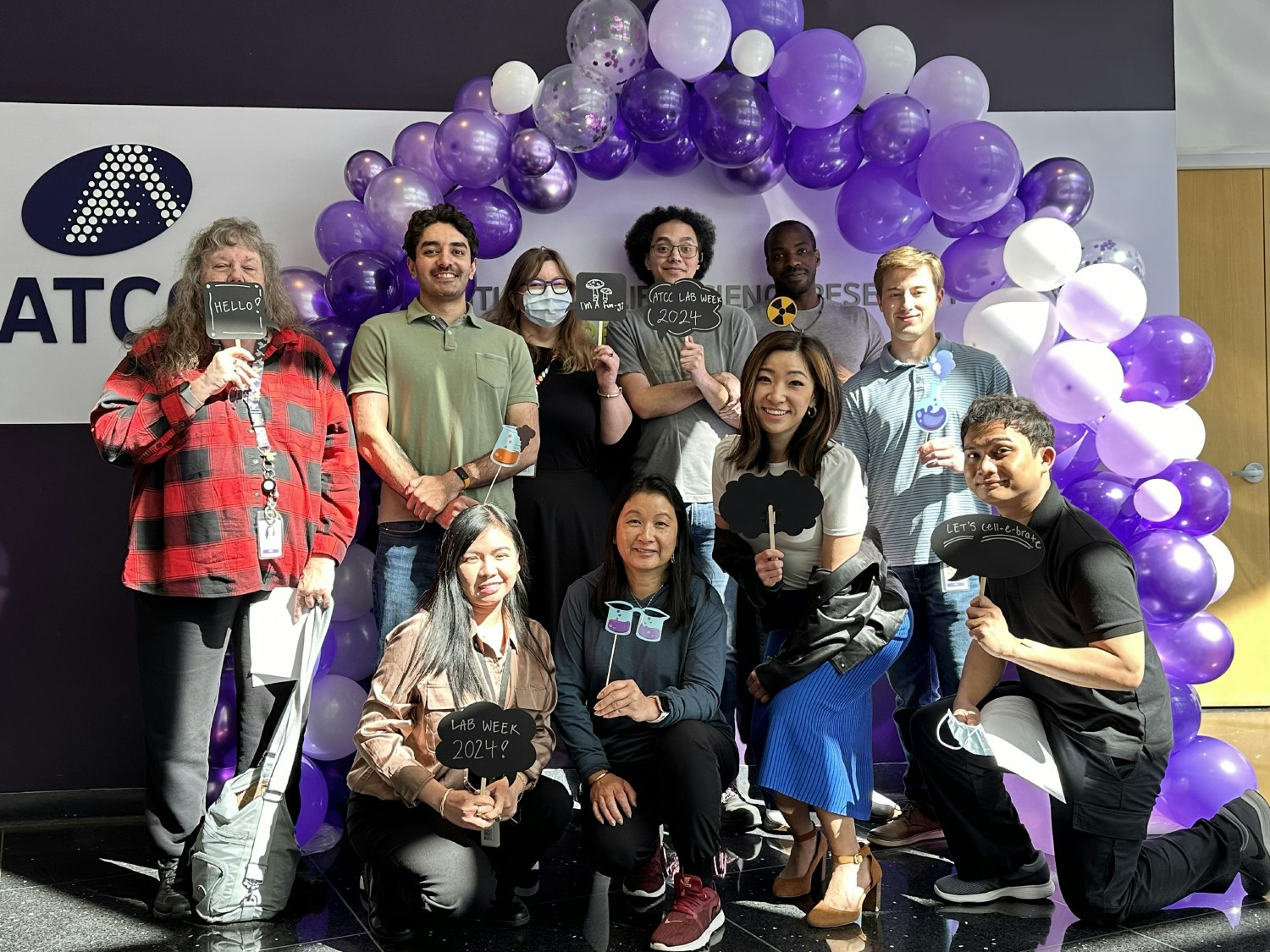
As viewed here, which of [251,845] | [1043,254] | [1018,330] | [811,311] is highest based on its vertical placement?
[1043,254]

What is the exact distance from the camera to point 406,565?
3199 millimetres

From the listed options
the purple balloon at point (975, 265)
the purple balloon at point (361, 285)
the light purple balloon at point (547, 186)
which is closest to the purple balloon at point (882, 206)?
the purple balloon at point (975, 265)

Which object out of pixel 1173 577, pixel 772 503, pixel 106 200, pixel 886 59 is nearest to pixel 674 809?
pixel 772 503

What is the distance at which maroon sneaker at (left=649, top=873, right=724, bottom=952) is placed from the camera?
8.50ft

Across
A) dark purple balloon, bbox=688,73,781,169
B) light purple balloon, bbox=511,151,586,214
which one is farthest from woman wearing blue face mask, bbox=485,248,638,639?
dark purple balloon, bbox=688,73,781,169

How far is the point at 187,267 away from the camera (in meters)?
2.91

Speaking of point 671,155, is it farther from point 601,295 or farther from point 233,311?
point 233,311

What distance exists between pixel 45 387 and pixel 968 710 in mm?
2946

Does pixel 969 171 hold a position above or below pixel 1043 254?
above

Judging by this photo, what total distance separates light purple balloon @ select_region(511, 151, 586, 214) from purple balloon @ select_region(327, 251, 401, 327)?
0.46 metres

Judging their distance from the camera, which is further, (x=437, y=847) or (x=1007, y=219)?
(x=1007, y=219)

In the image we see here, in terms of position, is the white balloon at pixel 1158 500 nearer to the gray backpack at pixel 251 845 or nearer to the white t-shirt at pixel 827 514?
the white t-shirt at pixel 827 514

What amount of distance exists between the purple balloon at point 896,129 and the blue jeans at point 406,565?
172 cm

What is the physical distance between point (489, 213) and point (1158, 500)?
2.08 meters
